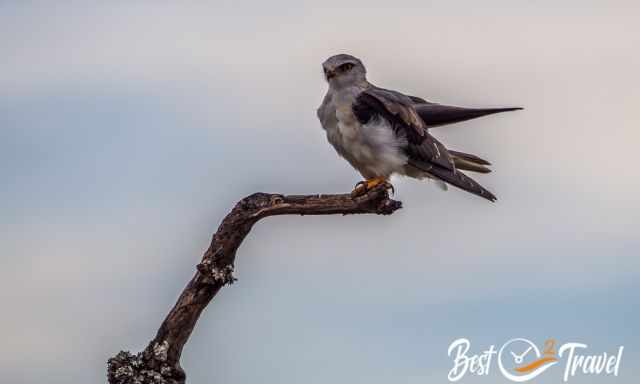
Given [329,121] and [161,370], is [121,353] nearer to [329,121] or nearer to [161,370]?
[161,370]

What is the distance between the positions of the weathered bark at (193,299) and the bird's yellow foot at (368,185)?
135 cm

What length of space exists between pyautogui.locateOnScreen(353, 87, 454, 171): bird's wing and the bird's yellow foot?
533mm

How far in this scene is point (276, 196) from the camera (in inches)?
407

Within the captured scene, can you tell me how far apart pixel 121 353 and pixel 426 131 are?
15.8ft

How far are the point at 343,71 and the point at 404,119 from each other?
3.36 ft

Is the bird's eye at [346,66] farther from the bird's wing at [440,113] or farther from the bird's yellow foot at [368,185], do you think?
the bird's yellow foot at [368,185]

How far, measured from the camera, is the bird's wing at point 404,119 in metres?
12.1

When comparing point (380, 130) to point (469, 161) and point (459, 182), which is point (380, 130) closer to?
point (459, 182)

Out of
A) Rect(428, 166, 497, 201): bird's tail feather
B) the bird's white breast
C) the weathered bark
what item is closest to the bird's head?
the bird's white breast

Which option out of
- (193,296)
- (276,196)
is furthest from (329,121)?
(193,296)

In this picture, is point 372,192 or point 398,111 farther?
point 398,111

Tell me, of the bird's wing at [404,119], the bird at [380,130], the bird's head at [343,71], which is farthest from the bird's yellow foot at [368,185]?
the bird's head at [343,71]

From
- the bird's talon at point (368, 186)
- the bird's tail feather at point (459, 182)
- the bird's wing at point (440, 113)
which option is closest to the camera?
the bird's talon at point (368, 186)

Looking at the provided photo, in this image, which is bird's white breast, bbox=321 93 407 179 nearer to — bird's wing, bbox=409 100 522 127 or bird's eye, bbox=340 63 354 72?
bird's eye, bbox=340 63 354 72
